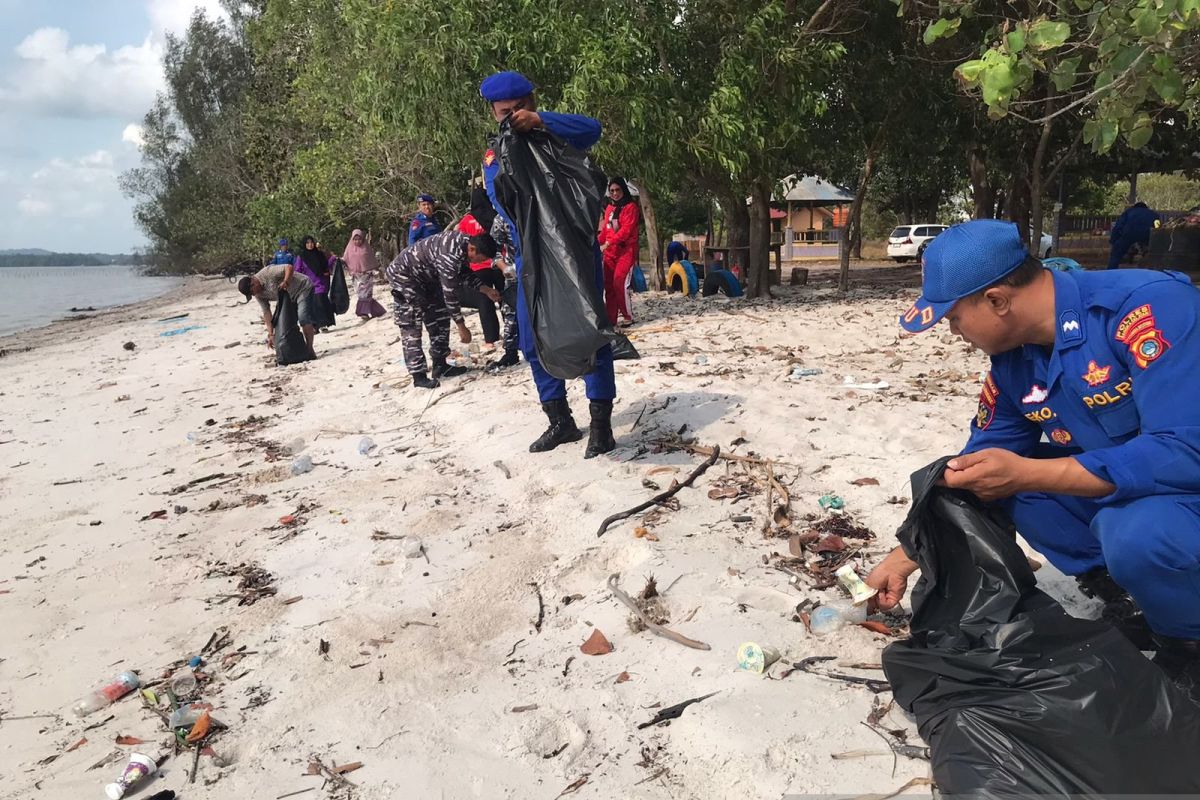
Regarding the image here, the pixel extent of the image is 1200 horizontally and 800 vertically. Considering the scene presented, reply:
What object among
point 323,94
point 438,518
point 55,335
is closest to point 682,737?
point 438,518

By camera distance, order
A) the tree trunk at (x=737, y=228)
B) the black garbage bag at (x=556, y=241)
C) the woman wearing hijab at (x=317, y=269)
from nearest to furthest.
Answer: the black garbage bag at (x=556, y=241) → the woman wearing hijab at (x=317, y=269) → the tree trunk at (x=737, y=228)

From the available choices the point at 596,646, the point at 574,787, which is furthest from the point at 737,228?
the point at 574,787

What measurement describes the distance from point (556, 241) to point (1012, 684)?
2845 millimetres

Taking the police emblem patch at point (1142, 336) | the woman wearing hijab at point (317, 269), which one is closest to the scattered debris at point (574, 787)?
the police emblem patch at point (1142, 336)

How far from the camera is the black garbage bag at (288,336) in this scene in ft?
31.4

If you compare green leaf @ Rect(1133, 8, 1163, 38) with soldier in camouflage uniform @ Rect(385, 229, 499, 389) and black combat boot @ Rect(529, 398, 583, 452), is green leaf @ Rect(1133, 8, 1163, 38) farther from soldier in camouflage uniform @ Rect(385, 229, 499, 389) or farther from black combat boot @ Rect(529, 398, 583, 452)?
soldier in camouflage uniform @ Rect(385, 229, 499, 389)

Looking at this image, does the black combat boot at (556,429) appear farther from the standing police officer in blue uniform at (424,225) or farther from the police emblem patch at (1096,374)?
the standing police officer in blue uniform at (424,225)

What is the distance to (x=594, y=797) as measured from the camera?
1.95 meters

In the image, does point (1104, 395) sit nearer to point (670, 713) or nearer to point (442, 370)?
point (670, 713)

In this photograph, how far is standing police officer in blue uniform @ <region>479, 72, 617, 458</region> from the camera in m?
3.98

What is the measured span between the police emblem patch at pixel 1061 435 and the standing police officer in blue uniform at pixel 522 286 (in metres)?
2.30

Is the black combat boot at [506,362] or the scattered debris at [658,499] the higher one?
the black combat boot at [506,362]

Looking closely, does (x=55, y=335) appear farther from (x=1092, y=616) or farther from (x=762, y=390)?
(x=1092, y=616)

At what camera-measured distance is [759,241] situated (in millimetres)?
11969
